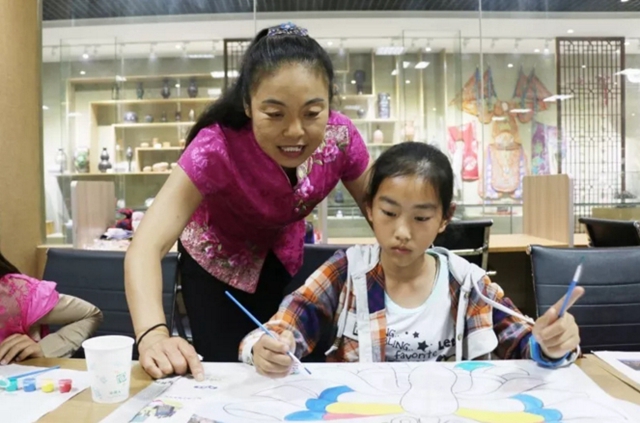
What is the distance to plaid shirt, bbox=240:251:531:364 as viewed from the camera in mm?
1125

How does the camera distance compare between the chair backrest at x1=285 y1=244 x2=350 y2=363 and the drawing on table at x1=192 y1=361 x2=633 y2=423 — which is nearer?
the drawing on table at x1=192 y1=361 x2=633 y2=423

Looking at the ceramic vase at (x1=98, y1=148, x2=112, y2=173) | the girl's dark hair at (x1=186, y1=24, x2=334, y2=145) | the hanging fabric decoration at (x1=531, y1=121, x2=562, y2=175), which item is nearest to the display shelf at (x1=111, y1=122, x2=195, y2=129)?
the ceramic vase at (x1=98, y1=148, x2=112, y2=173)

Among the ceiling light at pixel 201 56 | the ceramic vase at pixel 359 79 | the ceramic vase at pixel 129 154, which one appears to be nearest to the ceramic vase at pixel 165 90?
the ceiling light at pixel 201 56

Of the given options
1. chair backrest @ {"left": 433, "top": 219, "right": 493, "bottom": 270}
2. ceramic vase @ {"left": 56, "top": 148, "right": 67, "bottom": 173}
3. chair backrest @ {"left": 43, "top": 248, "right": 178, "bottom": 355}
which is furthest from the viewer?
ceramic vase @ {"left": 56, "top": 148, "right": 67, "bottom": 173}

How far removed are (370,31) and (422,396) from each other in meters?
4.90

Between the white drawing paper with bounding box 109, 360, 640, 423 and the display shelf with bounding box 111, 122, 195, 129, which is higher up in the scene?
the display shelf with bounding box 111, 122, 195, 129

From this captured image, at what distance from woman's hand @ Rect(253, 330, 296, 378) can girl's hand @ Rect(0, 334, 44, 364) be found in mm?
519

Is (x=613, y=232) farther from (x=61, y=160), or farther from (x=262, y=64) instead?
(x=61, y=160)

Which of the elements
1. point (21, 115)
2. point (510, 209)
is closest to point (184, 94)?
point (21, 115)

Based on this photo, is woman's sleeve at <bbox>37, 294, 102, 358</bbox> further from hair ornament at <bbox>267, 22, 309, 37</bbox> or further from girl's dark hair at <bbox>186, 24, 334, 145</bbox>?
hair ornament at <bbox>267, 22, 309, 37</bbox>

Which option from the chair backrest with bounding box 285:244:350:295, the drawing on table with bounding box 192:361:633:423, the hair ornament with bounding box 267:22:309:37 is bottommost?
the drawing on table with bounding box 192:361:633:423

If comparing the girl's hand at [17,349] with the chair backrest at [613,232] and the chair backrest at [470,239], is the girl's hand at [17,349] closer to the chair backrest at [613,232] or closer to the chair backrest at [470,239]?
the chair backrest at [470,239]

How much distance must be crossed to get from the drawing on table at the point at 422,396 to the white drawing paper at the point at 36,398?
0.24m

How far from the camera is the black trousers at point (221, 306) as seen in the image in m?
1.36
